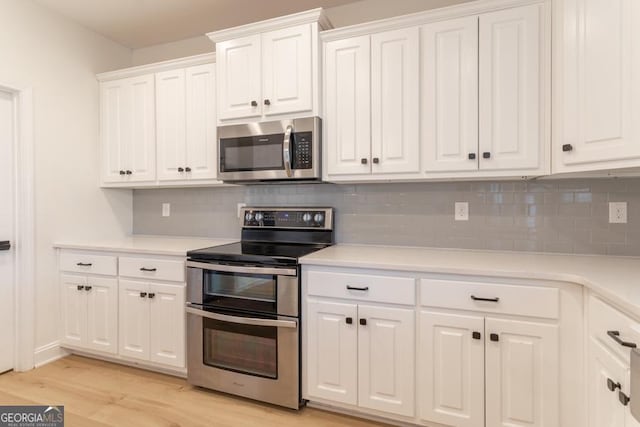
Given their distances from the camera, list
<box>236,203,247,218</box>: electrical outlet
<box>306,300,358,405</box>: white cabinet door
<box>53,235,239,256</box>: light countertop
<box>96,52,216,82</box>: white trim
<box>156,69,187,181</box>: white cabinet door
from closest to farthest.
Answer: <box>306,300,358,405</box>: white cabinet door
<box>53,235,239,256</box>: light countertop
<box>96,52,216,82</box>: white trim
<box>156,69,187,181</box>: white cabinet door
<box>236,203,247,218</box>: electrical outlet

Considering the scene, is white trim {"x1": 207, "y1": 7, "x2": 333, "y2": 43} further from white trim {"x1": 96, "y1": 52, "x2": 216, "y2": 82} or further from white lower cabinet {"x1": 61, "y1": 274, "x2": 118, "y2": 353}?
white lower cabinet {"x1": 61, "y1": 274, "x2": 118, "y2": 353}

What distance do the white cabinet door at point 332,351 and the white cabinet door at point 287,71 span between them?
4.24 ft

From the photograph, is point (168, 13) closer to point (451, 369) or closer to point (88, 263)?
point (88, 263)

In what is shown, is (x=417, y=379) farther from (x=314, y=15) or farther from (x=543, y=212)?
(x=314, y=15)

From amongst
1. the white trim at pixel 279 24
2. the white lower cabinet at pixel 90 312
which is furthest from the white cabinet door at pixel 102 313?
the white trim at pixel 279 24

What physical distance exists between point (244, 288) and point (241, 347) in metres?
0.36

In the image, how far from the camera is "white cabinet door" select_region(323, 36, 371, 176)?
2209 millimetres

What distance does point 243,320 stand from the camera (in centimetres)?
210

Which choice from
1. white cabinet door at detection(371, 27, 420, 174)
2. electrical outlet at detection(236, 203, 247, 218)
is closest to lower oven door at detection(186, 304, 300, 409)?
electrical outlet at detection(236, 203, 247, 218)

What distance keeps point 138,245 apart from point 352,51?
6.79ft

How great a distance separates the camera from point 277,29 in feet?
7.64

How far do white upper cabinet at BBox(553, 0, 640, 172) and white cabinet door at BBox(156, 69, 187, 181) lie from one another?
250cm

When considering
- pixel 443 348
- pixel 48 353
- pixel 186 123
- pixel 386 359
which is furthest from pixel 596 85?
pixel 48 353

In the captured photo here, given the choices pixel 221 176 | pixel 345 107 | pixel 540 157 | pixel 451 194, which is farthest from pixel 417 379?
pixel 221 176
